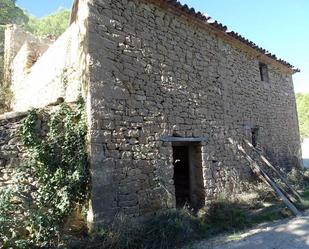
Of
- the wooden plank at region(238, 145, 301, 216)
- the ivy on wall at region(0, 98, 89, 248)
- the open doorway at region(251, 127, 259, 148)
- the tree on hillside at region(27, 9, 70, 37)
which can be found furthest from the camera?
the tree on hillside at region(27, 9, 70, 37)

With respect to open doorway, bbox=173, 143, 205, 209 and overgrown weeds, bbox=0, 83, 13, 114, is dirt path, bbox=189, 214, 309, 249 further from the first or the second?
overgrown weeds, bbox=0, 83, 13, 114

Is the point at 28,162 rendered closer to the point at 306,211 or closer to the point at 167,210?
the point at 167,210

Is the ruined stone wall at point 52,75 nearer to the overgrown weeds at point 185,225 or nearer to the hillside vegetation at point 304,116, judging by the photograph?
the overgrown weeds at point 185,225

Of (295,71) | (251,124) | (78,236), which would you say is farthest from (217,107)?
(295,71)

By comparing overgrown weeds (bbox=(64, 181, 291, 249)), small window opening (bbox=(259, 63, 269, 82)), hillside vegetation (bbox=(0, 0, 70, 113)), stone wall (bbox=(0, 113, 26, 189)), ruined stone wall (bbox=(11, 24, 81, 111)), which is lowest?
overgrown weeds (bbox=(64, 181, 291, 249))

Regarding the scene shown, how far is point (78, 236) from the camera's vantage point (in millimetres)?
4691

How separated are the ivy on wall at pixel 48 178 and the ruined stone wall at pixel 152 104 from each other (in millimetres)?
286

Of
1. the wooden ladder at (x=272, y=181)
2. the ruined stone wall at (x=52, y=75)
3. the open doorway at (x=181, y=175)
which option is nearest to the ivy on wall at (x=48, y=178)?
the ruined stone wall at (x=52, y=75)

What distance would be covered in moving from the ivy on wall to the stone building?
26cm

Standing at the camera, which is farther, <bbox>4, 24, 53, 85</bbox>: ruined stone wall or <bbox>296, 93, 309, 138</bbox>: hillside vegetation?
<bbox>296, 93, 309, 138</bbox>: hillside vegetation

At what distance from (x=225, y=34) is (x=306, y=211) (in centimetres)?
496

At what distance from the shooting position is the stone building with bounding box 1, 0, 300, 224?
5.16 meters

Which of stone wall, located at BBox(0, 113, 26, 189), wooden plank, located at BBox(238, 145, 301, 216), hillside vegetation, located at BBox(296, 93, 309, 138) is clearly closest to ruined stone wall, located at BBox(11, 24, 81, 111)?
stone wall, located at BBox(0, 113, 26, 189)

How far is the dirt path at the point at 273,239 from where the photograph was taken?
450 centimetres
